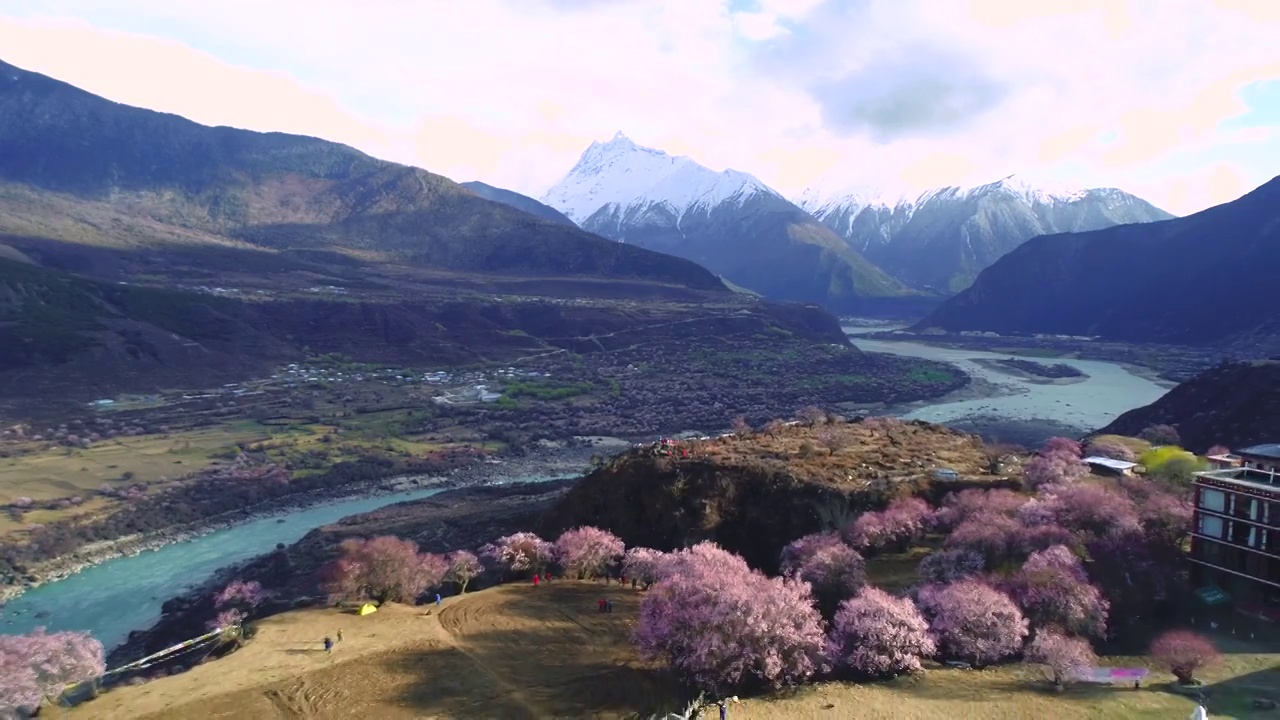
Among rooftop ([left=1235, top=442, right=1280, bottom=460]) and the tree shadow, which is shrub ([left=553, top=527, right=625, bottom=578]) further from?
rooftop ([left=1235, top=442, right=1280, bottom=460])

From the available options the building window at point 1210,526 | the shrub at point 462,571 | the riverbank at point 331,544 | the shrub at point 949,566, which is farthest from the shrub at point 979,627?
the riverbank at point 331,544

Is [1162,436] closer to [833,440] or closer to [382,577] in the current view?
[833,440]

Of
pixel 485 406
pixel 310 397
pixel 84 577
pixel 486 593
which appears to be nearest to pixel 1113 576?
pixel 486 593

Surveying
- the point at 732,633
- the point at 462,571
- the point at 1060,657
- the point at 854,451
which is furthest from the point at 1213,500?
the point at 462,571

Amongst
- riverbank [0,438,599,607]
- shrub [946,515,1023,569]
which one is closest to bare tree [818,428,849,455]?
shrub [946,515,1023,569]

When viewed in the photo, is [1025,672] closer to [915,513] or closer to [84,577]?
[915,513]

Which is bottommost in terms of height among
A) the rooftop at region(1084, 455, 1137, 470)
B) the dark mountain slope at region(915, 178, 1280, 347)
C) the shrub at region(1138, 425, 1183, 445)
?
the shrub at region(1138, 425, 1183, 445)

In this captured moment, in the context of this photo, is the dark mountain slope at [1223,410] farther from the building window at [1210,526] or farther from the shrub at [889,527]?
the shrub at [889,527]
